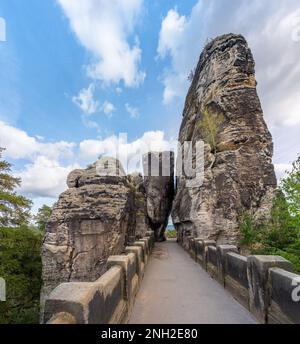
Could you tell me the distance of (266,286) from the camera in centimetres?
334

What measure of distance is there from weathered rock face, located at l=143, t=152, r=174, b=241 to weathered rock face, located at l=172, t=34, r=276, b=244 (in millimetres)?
10309

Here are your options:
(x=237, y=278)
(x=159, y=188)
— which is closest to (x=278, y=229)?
(x=237, y=278)

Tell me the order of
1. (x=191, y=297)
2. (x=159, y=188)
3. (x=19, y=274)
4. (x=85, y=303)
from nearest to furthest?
(x=85, y=303) < (x=191, y=297) < (x=19, y=274) < (x=159, y=188)

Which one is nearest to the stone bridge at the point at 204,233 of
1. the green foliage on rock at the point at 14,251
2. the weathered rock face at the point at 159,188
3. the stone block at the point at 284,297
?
the stone block at the point at 284,297

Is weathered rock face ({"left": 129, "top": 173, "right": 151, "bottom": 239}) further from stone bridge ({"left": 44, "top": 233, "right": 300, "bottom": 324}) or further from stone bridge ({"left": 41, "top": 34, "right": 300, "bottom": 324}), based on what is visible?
stone bridge ({"left": 44, "top": 233, "right": 300, "bottom": 324})

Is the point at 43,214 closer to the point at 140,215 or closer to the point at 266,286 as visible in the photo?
the point at 140,215

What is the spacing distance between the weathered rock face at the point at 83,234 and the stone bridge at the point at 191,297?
7.03 meters

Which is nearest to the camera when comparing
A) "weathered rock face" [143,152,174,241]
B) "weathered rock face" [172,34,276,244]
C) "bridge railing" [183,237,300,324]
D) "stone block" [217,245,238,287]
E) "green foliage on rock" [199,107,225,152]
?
"bridge railing" [183,237,300,324]

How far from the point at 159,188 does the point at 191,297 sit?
21860mm

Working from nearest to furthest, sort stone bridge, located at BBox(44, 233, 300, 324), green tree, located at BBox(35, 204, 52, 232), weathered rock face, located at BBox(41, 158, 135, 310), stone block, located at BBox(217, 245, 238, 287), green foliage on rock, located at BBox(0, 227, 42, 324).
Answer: stone bridge, located at BBox(44, 233, 300, 324), stone block, located at BBox(217, 245, 238, 287), green foliage on rock, located at BBox(0, 227, 42, 324), weathered rock face, located at BBox(41, 158, 135, 310), green tree, located at BBox(35, 204, 52, 232)

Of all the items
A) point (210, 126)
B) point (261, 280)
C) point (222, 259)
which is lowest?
point (222, 259)

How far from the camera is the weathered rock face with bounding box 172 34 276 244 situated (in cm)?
1216

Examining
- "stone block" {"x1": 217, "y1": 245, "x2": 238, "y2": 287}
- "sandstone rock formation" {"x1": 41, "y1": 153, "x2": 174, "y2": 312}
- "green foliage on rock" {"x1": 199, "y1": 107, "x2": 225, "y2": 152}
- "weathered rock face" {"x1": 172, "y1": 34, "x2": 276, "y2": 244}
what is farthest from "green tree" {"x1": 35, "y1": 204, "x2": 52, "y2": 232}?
"stone block" {"x1": 217, "y1": 245, "x2": 238, "y2": 287}
